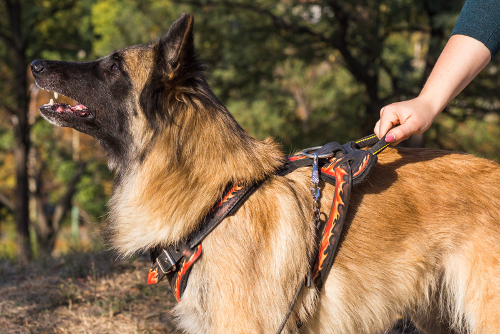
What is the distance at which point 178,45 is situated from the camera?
2314 millimetres

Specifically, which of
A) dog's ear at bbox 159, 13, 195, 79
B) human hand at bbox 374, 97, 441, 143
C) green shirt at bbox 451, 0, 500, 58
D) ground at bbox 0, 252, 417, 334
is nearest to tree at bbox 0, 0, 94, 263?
ground at bbox 0, 252, 417, 334

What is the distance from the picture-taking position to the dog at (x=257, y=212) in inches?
88.7

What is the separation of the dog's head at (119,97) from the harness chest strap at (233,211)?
0.57 meters

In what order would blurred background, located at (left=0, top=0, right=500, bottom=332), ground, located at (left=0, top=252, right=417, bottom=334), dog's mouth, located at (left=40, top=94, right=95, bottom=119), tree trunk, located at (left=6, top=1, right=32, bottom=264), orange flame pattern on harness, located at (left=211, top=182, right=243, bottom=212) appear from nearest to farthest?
orange flame pattern on harness, located at (left=211, top=182, right=243, bottom=212)
dog's mouth, located at (left=40, top=94, right=95, bottom=119)
ground, located at (left=0, top=252, right=417, bottom=334)
blurred background, located at (left=0, top=0, right=500, bottom=332)
tree trunk, located at (left=6, top=1, right=32, bottom=264)

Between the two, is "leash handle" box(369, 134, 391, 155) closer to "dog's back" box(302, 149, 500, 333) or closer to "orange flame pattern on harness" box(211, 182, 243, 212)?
"dog's back" box(302, 149, 500, 333)

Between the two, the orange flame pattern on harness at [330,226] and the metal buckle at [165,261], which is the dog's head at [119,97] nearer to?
the metal buckle at [165,261]

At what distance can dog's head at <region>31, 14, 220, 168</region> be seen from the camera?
7.93 feet

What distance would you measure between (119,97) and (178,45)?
513 mm

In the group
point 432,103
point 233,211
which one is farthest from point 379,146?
point 233,211

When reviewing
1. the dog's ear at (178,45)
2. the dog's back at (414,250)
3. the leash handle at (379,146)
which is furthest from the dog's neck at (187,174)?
the dog's back at (414,250)

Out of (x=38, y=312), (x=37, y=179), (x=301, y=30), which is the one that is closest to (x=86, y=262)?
(x=38, y=312)

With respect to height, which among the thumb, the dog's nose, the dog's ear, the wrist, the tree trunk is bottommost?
the tree trunk

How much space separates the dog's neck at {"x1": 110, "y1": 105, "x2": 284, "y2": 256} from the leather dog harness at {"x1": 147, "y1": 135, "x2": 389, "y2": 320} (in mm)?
54

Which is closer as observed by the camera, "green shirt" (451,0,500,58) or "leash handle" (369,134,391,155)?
"green shirt" (451,0,500,58)
